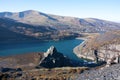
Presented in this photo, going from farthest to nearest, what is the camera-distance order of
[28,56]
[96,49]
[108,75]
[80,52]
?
[80,52] → [96,49] → [28,56] → [108,75]

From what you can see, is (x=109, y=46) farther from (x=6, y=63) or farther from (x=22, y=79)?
(x=22, y=79)

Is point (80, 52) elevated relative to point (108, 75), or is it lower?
lower

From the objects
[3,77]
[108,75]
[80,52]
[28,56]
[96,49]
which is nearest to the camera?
[108,75]

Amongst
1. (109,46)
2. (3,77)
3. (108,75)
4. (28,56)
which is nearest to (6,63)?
(28,56)

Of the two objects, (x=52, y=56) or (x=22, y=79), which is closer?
(x=22, y=79)

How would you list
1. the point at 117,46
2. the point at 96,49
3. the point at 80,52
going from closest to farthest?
1. the point at 117,46
2. the point at 96,49
3. the point at 80,52

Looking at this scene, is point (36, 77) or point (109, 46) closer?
point (36, 77)

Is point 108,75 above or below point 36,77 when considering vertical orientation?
above

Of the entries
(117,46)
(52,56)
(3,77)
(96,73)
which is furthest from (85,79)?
(117,46)

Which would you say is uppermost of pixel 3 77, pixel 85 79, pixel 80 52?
pixel 85 79

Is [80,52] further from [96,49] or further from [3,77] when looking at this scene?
[3,77]
